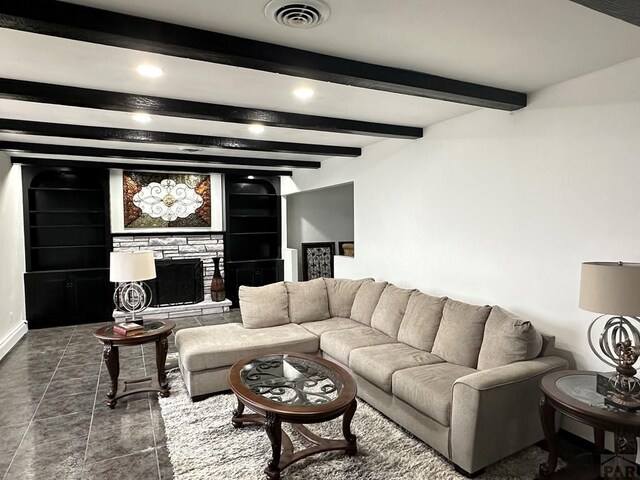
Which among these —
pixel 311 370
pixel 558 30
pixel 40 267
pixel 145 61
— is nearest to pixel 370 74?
pixel 558 30

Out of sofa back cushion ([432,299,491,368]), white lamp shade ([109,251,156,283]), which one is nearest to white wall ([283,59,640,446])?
sofa back cushion ([432,299,491,368])

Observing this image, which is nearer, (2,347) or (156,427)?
(156,427)

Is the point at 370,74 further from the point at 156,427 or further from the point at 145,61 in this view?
the point at 156,427

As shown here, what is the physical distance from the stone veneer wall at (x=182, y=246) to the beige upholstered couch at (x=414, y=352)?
301cm

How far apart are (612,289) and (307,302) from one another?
119 inches

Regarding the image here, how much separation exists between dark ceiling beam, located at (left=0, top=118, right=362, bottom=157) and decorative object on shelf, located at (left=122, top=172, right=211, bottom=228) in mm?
2737

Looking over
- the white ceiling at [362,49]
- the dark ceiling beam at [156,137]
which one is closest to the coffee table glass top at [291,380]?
the white ceiling at [362,49]

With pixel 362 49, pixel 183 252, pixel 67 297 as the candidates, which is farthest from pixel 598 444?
pixel 67 297

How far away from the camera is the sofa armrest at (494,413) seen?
2381 millimetres

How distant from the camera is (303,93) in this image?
3012 millimetres

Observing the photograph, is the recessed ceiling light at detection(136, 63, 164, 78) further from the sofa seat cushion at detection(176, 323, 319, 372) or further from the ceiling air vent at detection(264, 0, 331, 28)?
the sofa seat cushion at detection(176, 323, 319, 372)

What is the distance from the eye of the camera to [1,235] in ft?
16.5

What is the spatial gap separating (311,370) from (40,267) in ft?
→ 18.3

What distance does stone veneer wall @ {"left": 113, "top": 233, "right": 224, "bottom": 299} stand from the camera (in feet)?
21.9
